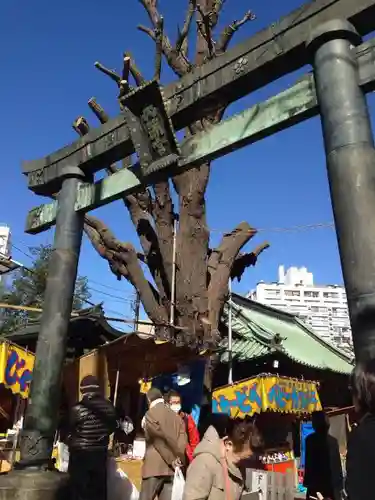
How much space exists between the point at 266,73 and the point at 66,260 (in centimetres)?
323

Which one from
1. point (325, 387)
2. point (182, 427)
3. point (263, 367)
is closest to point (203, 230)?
point (263, 367)

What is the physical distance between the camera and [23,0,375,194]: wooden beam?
438cm

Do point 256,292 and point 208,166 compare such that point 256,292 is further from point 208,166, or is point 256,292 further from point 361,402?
point 361,402

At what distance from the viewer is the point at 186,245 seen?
10.6 metres

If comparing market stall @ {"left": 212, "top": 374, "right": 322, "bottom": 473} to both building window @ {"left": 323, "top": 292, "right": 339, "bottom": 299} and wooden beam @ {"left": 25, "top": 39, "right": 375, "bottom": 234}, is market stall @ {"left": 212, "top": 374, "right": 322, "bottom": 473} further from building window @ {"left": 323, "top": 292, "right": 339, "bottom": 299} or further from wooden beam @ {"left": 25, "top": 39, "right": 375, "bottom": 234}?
building window @ {"left": 323, "top": 292, "right": 339, "bottom": 299}

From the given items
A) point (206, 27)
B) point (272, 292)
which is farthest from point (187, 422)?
point (272, 292)

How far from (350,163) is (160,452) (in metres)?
3.58

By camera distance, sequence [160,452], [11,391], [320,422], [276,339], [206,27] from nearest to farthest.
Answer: [160,452] → [320,422] → [11,391] → [206,27] → [276,339]

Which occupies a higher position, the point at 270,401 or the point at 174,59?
the point at 174,59

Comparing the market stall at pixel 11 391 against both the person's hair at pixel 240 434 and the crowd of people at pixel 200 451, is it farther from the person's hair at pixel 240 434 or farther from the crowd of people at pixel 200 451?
the person's hair at pixel 240 434

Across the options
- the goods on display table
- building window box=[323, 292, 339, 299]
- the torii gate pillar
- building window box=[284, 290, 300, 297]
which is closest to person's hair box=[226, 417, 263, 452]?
the torii gate pillar

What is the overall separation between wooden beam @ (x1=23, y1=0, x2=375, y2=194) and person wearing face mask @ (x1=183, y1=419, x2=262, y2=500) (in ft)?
11.5

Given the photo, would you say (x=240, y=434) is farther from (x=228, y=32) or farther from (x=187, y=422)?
(x=228, y=32)

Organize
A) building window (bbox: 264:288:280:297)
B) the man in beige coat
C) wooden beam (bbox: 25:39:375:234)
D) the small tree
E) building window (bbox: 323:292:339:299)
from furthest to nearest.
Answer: building window (bbox: 323:292:339:299)
building window (bbox: 264:288:280:297)
the small tree
the man in beige coat
wooden beam (bbox: 25:39:375:234)
